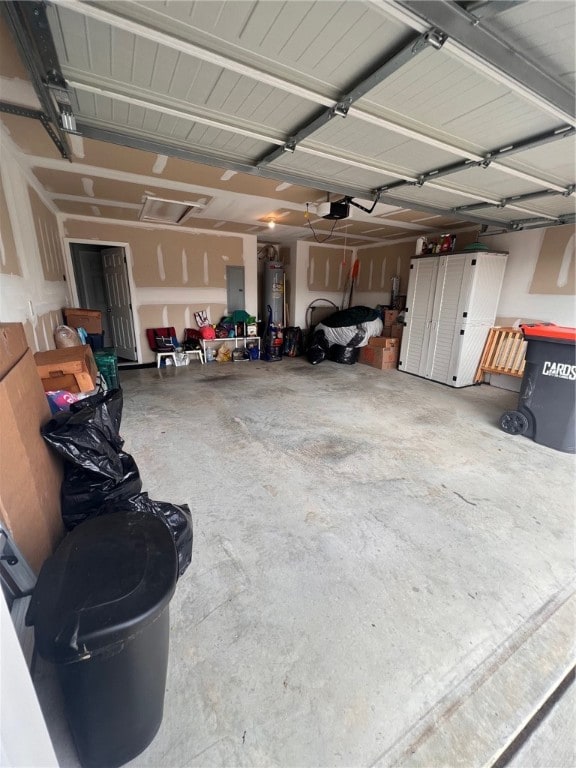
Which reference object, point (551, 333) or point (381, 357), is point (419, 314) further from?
point (551, 333)

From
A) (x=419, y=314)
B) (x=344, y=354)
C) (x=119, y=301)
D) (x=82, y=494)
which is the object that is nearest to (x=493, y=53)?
(x=82, y=494)

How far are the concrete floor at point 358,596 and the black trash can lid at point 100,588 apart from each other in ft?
2.02

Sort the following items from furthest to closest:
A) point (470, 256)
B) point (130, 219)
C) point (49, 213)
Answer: point (130, 219) → point (470, 256) → point (49, 213)

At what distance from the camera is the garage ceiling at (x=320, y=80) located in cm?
119

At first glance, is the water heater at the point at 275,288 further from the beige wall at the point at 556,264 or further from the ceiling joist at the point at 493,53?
the ceiling joist at the point at 493,53

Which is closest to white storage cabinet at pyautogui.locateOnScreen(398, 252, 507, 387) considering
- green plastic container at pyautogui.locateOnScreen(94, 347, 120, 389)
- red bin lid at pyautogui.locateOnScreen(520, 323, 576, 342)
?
red bin lid at pyautogui.locateOnScreen(520, 323, 576, 342)

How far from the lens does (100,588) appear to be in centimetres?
85

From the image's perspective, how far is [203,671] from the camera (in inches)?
49.2

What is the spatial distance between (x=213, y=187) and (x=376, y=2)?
2701mm

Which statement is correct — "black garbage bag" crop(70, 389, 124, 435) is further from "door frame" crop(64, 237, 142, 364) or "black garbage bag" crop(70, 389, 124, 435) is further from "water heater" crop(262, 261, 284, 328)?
"water heater" crop(262, 261, 284, 328)

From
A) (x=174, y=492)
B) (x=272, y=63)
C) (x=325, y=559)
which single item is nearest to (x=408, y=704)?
(x=325, y=559)

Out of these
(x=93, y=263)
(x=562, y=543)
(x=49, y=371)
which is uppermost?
(x=93, y=263)

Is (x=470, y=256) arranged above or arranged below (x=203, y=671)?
above

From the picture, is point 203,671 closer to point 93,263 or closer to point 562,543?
point 562,543
